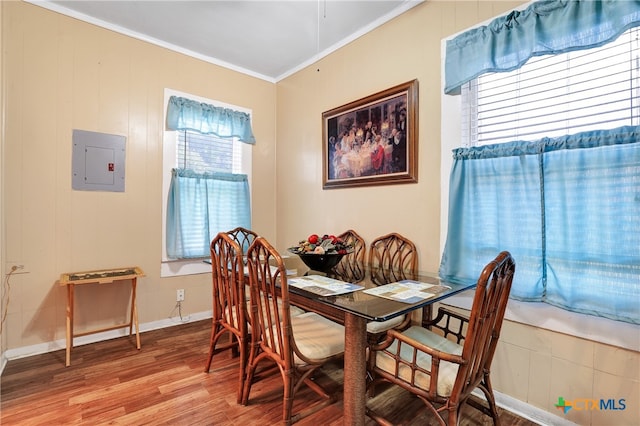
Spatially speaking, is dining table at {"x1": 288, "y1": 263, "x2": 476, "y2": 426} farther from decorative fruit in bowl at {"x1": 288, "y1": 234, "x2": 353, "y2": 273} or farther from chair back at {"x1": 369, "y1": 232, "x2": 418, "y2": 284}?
chair back at {"x1": 369, "y1": 232, "x2": 418, "y2": 284}

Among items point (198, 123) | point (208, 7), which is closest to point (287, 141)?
point (198, 123)

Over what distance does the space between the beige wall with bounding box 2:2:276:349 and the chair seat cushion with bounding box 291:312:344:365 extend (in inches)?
73.8

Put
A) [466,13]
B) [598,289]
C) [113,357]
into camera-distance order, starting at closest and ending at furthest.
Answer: [598,289]
[466,13]
[113,357]

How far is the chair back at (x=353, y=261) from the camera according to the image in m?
2.12

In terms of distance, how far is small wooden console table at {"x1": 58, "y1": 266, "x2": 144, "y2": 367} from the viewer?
91.9 inches

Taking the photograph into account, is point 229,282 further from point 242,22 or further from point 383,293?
point 242,22

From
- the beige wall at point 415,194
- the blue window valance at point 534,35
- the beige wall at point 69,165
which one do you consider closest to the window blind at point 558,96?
the blue window valance at point 534,35

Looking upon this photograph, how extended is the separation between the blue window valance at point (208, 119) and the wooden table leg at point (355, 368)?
270cm

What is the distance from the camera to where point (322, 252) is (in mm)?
1985

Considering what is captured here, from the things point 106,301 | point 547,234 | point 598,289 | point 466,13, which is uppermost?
point 466,13

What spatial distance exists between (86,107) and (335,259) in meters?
2.57

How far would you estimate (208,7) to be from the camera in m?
2.54

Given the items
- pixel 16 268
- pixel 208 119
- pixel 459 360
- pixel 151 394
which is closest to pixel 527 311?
pixel 459 360

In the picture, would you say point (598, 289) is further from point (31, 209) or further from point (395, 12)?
point (31, 209)
